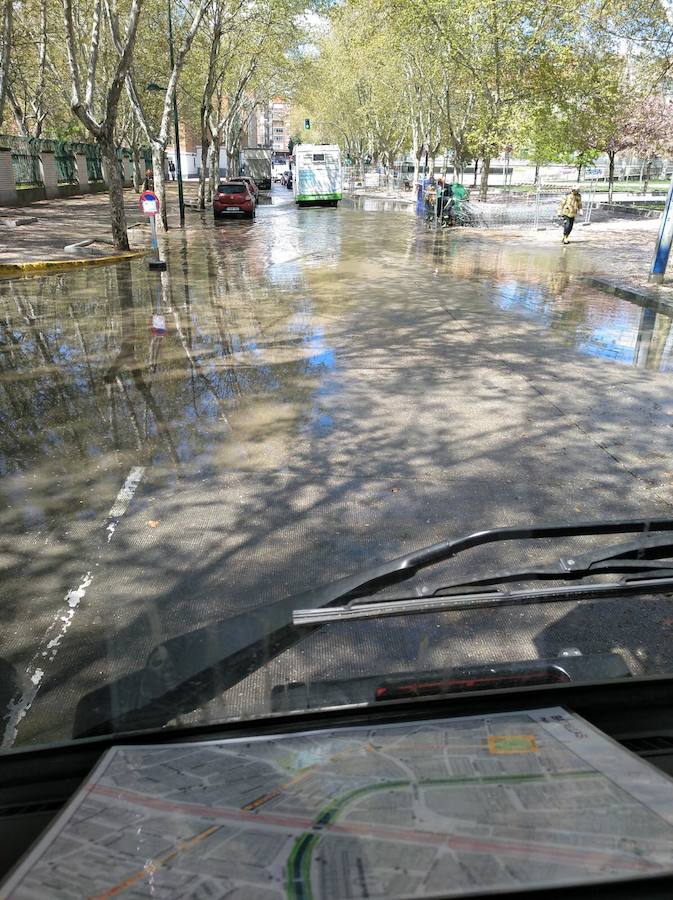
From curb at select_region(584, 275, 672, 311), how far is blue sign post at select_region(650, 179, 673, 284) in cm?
87

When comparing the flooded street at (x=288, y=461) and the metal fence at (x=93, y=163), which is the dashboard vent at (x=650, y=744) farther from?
the metal fence at (x=93, y=163)

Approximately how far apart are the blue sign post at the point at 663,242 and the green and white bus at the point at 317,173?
88.1ft

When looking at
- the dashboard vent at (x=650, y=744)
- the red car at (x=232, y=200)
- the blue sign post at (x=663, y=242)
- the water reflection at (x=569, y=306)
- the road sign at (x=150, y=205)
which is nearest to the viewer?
the dashboard vent at (x=650, y=744)

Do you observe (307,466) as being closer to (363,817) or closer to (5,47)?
(363,817)

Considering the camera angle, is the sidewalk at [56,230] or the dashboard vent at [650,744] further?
the sidewalk at [56,230]

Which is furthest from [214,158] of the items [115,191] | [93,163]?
[115,191]

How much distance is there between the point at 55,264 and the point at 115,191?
2660 mm

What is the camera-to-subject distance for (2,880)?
1251 mm

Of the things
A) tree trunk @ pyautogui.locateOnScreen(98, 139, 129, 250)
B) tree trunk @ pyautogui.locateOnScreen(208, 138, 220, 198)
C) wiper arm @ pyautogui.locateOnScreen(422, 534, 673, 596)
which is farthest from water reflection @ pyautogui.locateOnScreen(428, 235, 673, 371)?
tree trunk @ pyautogui.locateOnScreen(208, 138, 220, 198)

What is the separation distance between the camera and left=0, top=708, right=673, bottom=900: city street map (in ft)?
3.88

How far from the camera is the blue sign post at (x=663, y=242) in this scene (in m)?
14.6

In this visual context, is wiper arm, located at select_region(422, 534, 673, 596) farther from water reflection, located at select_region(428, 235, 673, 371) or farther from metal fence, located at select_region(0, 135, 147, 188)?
metal fence, located at select_region(0, 135, 147, 188)

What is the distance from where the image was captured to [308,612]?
2.18m

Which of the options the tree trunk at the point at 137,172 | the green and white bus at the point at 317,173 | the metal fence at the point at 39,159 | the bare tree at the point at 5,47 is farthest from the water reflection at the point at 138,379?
the tree trunk at the point at 137,172
